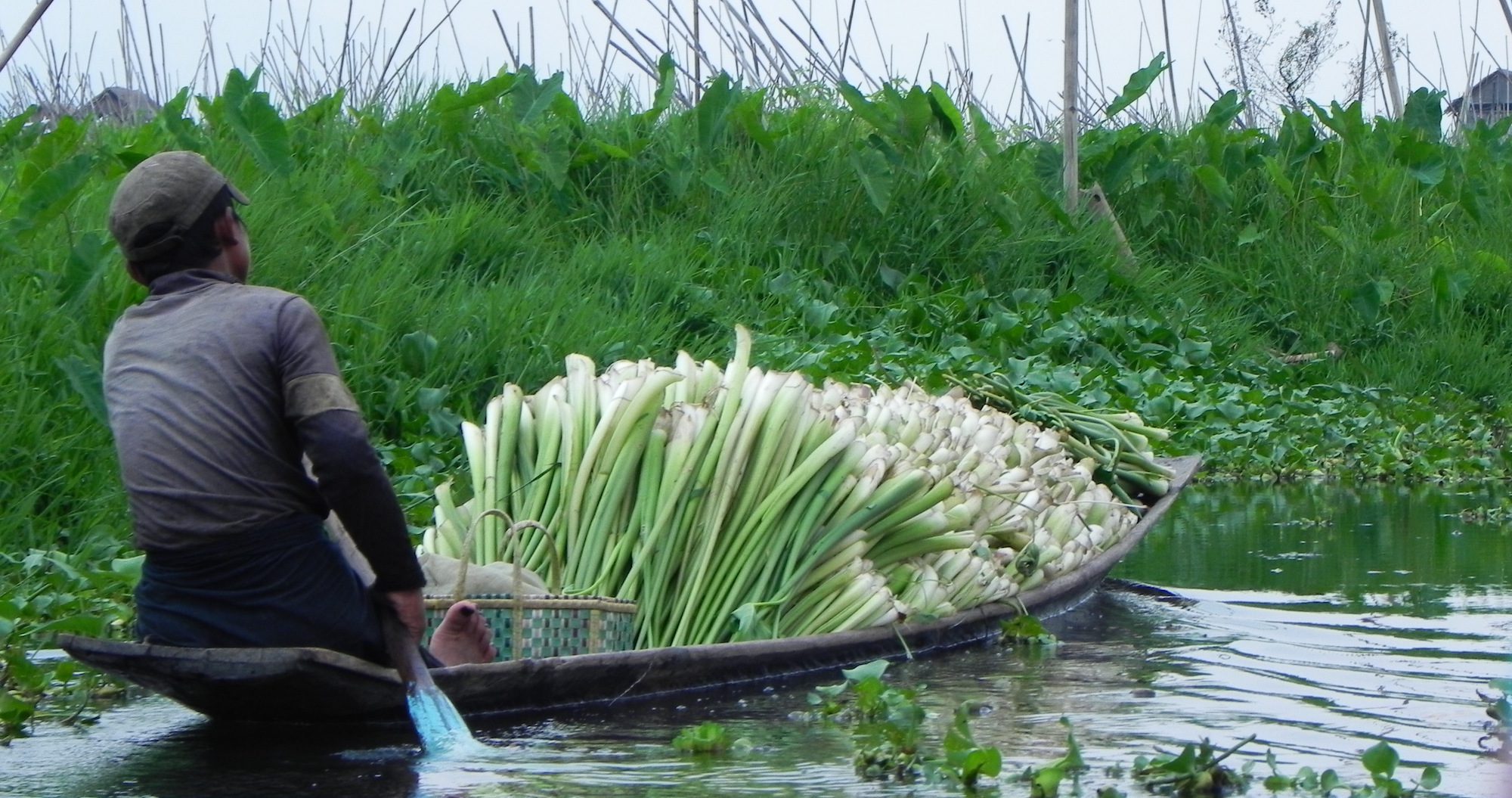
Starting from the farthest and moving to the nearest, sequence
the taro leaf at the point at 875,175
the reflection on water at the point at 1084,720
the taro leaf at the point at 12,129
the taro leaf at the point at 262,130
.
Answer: the taro leaf at the point at 875,175 → the taro leaf at the point at 12,129 → the taro leaf at the point at 262,130 → the reflection on water at the point at 1084,720

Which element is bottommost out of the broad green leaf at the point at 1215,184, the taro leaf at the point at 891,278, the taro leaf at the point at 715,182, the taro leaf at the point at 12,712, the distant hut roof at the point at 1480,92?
the taro leaf at the point at 12,712

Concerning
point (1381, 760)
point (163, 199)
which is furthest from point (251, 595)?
point (1381, 760)

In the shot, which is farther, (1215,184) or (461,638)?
(1215,184)

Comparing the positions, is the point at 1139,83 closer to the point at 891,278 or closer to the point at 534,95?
the point at 891,278

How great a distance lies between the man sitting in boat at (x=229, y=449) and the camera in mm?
3578

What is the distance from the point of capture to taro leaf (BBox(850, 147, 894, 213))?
35.7 feet

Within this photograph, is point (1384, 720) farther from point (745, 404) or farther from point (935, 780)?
point (745, 404)

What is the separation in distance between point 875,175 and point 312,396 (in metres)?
7.78

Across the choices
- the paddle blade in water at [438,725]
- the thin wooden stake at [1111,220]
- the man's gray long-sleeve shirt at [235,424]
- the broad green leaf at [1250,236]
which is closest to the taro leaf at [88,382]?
the man's gray long-sleeve shirt at [235,424]

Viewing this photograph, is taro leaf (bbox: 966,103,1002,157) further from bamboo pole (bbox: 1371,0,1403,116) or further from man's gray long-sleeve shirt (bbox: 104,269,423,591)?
man's gray long-sleeve shirt (bbox: 104,269,423,591)

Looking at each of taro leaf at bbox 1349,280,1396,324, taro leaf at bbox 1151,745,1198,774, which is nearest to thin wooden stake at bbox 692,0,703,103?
taro leaf at bbox 1349,280,1396,324

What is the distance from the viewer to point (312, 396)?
3.55 meters

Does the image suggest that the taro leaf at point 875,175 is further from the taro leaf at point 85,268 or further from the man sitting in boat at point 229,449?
the man sitting in boat at point 229,449

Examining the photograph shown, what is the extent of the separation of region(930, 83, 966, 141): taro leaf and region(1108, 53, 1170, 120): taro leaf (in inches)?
54.6
